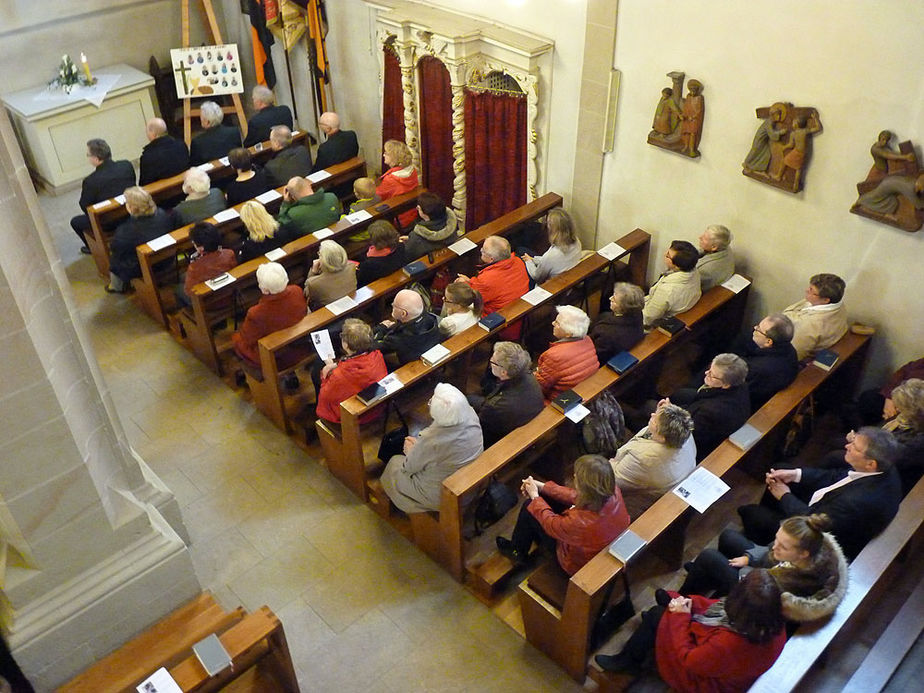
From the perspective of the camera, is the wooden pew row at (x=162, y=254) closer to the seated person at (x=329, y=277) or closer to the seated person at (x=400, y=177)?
the seated person at (x=400, y=177)

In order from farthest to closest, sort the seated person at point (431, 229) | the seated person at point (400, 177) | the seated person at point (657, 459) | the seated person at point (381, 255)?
1. the seated person at point (400, 177)
2. the seated person at point (431, 229)
3. the seated person at point (381, 255)
4. the seated person at point (657, 459)

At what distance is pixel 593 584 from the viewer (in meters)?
3.74

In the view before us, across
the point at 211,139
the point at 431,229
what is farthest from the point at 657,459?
the point at 211,139

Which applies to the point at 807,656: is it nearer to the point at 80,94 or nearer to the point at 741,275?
the point at 741,275

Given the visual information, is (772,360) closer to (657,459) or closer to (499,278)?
(657,459)

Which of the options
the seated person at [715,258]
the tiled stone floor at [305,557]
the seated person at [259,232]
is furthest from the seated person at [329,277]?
the seated person at [715,258]

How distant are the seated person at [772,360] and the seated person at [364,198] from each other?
328 centimetres

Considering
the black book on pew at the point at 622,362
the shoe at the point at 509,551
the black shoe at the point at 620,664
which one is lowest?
the shoe at the point at 509,551

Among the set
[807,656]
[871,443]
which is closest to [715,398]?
[871,443]

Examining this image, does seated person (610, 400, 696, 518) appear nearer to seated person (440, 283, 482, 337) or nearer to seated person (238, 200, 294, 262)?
seated person (440, 283, 482, 337)

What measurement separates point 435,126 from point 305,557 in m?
4.03

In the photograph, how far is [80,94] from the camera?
816 centimetres

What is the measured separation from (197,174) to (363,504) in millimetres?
3211

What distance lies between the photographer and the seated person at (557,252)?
5.93 metres
